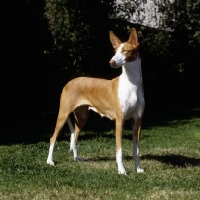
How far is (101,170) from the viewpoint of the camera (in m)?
7.63

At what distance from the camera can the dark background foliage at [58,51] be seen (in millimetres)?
14992

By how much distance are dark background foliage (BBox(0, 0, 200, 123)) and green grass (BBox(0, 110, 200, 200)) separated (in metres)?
3.63

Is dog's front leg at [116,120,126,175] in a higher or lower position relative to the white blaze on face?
lower

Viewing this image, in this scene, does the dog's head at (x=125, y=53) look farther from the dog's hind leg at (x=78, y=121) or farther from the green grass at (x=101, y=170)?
the dog's hind leg at (x=78, y=121)

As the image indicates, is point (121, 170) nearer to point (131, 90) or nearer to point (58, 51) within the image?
point (131, 90)

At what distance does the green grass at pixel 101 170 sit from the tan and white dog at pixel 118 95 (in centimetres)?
42

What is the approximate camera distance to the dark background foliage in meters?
15.0

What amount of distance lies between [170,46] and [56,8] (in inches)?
209

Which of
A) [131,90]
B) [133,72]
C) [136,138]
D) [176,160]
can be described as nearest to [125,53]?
[133,72]

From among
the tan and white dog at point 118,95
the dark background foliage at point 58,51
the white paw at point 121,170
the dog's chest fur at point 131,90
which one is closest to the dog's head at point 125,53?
the tan and white dog at point 118,95

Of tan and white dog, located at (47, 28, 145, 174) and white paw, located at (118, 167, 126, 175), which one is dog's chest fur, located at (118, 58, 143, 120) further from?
white paw, located at (118, 167, 126, 175)

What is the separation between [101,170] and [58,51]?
9.19 m

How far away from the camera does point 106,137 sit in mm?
11281

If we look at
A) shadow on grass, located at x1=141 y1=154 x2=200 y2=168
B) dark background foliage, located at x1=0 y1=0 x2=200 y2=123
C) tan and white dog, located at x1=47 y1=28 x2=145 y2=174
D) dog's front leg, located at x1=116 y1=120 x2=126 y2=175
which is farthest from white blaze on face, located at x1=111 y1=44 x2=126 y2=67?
dark background foliage, located at x1=0 y1=0 x2=200 y2=123
